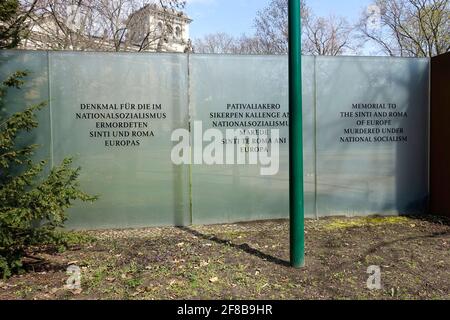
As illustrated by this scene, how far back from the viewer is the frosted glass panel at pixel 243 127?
636cm

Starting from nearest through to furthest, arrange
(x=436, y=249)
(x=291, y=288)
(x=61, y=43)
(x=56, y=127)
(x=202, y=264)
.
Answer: (x=291, y=288), (x=202, y=264), (x=436, y=249), (x=56, y=127), (x=61, y=43)

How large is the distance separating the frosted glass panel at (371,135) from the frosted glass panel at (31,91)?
4.48m

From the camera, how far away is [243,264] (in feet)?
14.9

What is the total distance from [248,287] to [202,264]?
2.59ft

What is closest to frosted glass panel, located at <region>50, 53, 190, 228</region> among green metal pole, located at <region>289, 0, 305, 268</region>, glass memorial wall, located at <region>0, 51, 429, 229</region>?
glass memorial wall, located at <region>0, 51, 429, 229</region>

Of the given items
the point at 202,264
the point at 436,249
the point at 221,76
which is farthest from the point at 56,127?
the point at 436,249

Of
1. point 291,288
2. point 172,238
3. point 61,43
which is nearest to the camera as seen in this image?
point 291,288

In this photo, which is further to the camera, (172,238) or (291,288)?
(172,238)

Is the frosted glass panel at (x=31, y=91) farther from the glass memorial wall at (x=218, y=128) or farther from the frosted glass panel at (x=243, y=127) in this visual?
the frosted glass panel at (x=243, y=127)

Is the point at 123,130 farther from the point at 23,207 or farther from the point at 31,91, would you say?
the point at 23,207

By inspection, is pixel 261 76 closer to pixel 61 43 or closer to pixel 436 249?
pixel 436 249

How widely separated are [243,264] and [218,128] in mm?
2574

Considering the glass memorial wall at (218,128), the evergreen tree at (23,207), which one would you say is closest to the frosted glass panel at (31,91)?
the glass memorial wall at (218,128)

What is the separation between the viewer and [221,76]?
21.0 ft
